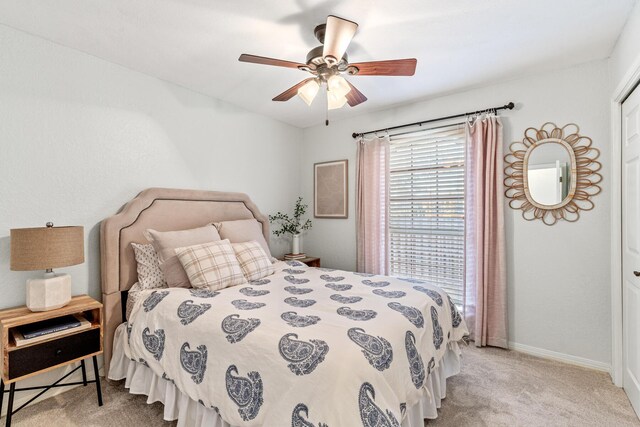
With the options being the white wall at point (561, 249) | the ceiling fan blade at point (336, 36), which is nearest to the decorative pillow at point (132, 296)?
the ceiling fan blade at point (336, 36)

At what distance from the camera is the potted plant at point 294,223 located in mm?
3932

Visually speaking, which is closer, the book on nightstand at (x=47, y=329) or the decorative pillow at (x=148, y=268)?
the book on nightstand at (x=47, y=329)

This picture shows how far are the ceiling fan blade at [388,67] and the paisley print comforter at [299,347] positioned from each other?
1495mm

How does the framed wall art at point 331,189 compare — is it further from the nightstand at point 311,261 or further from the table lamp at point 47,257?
the table lamp at point 47,257

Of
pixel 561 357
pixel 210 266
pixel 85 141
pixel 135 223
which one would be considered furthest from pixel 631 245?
pixel 85 141

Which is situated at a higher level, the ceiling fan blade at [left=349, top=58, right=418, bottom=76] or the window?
the ceiling fan blade at [left=349, top=58, right=418, bottom=76]

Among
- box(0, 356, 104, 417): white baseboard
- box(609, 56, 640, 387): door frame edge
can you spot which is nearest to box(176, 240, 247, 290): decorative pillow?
box(0, 356, 104, 417): white baseboard

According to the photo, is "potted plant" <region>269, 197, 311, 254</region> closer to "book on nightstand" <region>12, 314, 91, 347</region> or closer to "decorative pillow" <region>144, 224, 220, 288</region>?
"decorative pillow" <region>144, 224, 220, 288</region>

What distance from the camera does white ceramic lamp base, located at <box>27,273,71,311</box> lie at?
74.1 inches

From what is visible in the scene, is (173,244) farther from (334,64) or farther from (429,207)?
(429,207)

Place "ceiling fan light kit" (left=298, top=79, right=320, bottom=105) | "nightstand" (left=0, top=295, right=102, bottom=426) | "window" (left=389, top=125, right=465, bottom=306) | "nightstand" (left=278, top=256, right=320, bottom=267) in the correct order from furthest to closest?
1. "nightstand" (left=278, top=256, right=320, bottom=267)
2. "window" (left=389, top=125, right=465, bottom=306)
3. "ceiling fan light kit" (left=298, top=79, right=320, bottom=105)
4. "nightstand" (left=0, top=295, right=102, bottom=426)

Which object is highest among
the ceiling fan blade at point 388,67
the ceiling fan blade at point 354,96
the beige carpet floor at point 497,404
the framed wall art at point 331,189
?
the ceiling fan blade at point 388,67

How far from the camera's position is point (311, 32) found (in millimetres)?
2080

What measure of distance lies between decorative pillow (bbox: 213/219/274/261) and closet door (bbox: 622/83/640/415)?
296 centimetres
